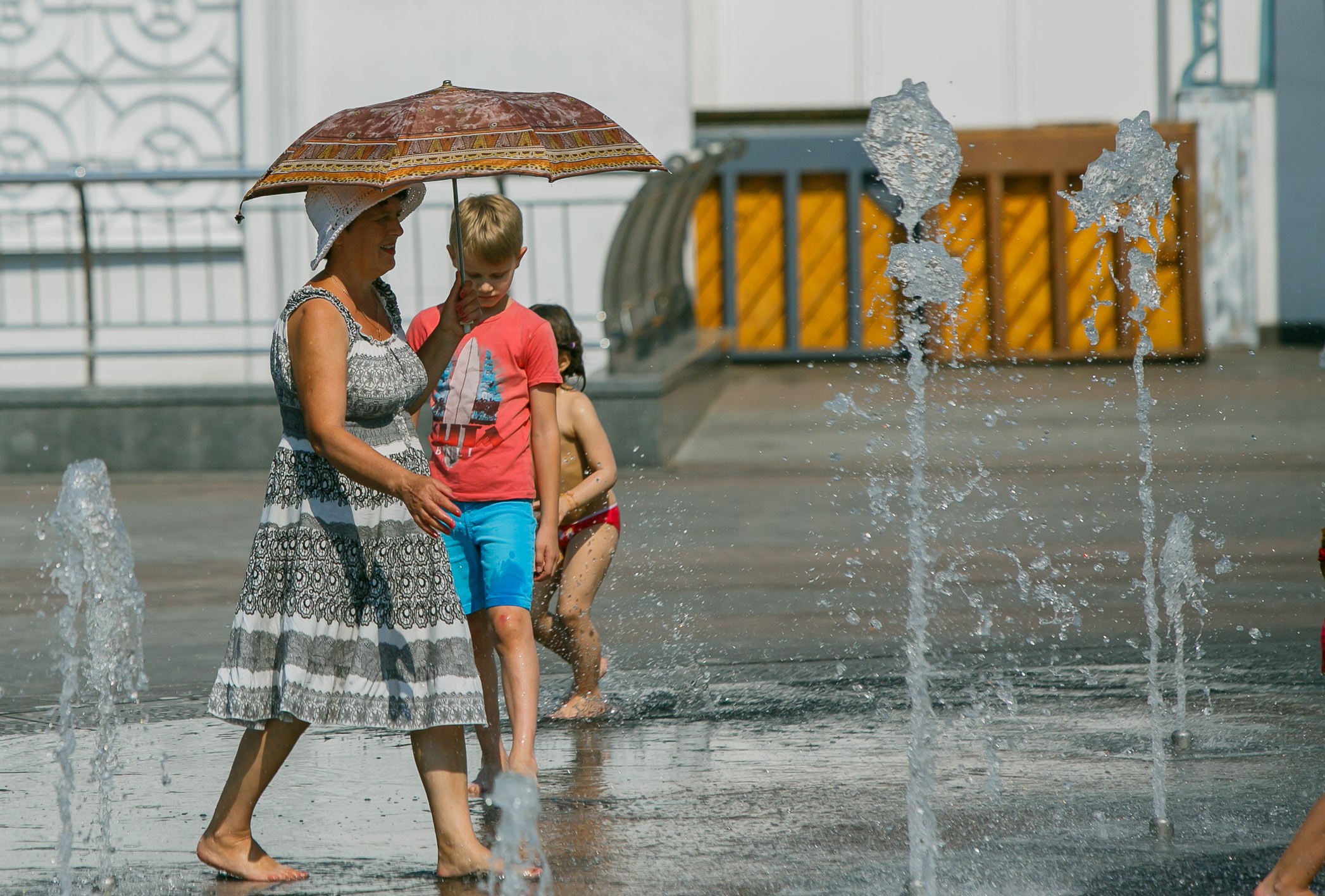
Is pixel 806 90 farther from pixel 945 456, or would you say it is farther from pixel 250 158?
pixel 945 456

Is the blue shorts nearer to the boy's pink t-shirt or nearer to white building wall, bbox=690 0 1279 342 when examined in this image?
the boy's pink t-shirt

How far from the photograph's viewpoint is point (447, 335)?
4.29 metres

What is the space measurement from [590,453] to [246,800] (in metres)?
1.74

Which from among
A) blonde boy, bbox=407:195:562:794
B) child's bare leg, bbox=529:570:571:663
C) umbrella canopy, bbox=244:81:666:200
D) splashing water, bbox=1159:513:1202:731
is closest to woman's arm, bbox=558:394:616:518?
child's bare leg, bbox=529:570:571:663

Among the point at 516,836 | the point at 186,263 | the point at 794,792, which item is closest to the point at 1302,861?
the point at 794,792

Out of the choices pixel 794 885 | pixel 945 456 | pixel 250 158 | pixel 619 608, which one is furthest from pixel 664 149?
pixel 794 885

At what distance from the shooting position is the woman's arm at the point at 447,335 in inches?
169

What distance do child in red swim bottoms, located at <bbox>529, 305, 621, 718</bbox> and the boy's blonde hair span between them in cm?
78

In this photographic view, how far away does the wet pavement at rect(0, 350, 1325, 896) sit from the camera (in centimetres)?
419

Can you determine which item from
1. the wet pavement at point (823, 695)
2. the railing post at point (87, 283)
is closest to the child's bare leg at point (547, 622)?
the wet pavement at point (823, 695)

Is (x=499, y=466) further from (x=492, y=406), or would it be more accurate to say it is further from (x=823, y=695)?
(x=823, y=695)

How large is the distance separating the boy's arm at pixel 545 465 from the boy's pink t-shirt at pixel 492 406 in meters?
0.04

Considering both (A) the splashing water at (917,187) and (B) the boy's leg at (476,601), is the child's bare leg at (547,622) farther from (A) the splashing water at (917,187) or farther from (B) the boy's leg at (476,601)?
(A) the splashing water at (917,187)

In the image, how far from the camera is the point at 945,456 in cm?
1137
